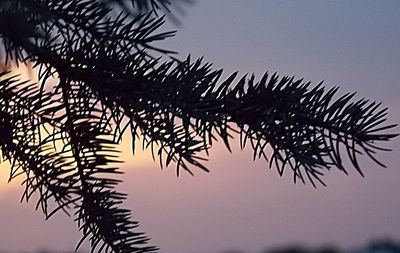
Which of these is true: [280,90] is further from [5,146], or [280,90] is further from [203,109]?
[5,146]

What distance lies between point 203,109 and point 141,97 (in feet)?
0.10

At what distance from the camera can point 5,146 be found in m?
0.46

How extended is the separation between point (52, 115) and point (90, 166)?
0.03 meters

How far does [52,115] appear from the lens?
451 mm

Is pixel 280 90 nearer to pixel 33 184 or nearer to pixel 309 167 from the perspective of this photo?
pixel 309 167

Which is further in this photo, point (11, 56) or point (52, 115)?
point (52, 115)

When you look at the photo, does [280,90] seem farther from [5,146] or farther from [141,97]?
[5,146]

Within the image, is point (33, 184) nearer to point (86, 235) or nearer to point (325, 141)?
point (86, 235)

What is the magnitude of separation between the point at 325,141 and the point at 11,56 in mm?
149

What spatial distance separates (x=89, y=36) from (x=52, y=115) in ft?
0.23

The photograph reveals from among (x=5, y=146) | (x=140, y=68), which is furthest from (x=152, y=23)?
(x=5, y=146)

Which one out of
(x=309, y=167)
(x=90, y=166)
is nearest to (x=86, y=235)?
(x=90, y=166)

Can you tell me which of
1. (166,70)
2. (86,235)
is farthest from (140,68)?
(86,235)

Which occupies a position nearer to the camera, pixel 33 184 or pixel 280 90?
pixel 280 90
